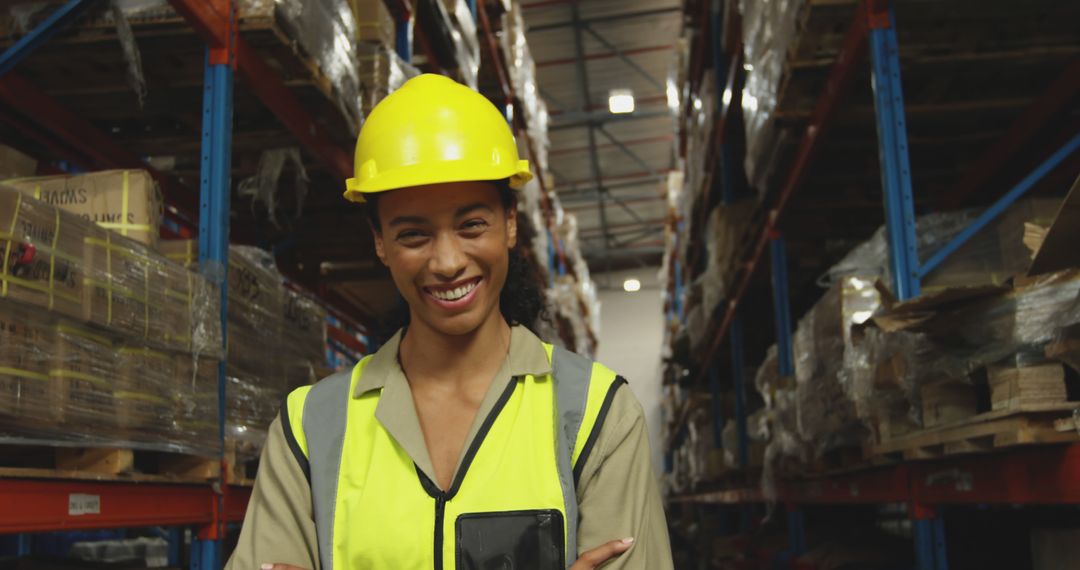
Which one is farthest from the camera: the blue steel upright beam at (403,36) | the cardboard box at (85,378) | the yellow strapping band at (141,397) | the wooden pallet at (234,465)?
the blue steel upright beam at (403,36)

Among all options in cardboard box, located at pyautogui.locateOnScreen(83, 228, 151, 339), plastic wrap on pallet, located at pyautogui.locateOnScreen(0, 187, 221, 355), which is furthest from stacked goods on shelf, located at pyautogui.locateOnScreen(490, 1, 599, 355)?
cardboard box, located at pyautogui.locateOnScreen(83, 228, 151, 339)

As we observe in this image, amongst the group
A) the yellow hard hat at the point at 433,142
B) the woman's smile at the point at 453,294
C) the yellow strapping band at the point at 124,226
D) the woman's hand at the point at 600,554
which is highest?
the yellow strapping band at the point at 124,226

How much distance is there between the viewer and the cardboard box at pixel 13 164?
388cm

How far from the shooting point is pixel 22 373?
2586 millimetres

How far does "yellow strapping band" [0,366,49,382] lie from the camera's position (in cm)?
252

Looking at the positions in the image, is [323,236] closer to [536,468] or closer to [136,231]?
[136,231]

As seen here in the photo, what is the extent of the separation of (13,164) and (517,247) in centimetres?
247

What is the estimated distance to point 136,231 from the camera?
338 centimetres

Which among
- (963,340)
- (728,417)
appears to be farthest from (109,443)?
(728,417)

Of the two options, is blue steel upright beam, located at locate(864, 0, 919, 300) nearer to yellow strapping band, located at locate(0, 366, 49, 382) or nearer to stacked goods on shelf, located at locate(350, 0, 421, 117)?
stacked goods on shelf, located at locate(350, 0, 421, 117)

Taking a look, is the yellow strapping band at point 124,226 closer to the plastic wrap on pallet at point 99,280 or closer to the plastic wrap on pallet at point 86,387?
the plastic wrap on pallet at point 99,280

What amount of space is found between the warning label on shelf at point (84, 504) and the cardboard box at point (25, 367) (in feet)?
0.89

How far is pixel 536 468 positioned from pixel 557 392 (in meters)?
0.17

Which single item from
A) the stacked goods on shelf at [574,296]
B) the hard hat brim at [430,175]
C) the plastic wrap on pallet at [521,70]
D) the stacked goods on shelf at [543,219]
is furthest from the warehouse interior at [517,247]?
the stacked goods on shelf at [574,296]
